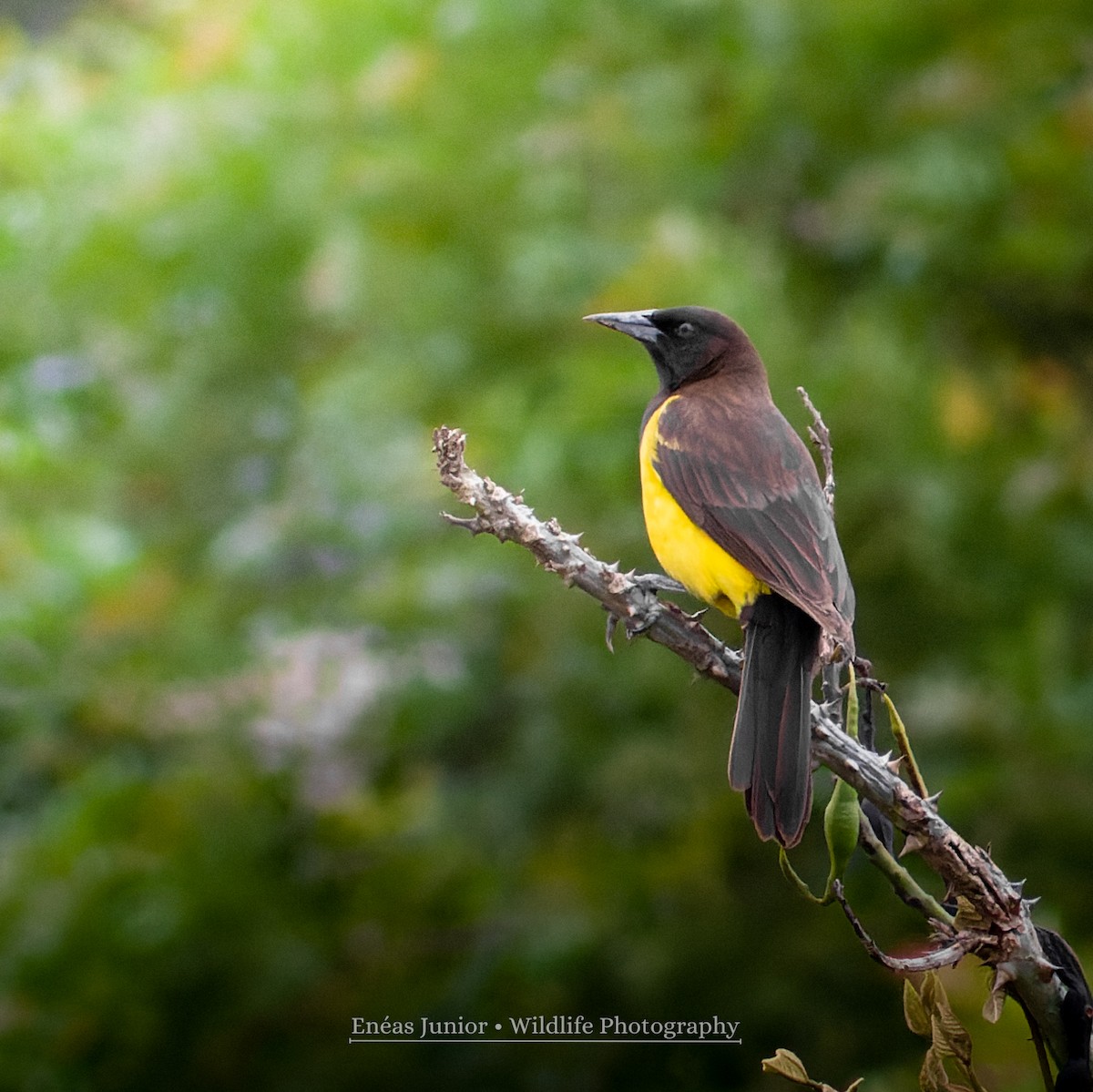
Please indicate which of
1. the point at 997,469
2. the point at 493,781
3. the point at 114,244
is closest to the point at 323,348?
the point at 114,244

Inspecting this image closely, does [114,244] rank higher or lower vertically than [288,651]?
higher

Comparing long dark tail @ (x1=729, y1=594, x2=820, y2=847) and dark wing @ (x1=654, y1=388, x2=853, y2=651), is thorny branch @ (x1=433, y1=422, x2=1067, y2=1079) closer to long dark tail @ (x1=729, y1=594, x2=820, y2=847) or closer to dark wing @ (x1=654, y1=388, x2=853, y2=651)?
long dark tail @ (x1=729, y1=594, x2=820, y2=847)

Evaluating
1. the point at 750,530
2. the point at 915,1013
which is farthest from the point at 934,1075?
the point at 750,530

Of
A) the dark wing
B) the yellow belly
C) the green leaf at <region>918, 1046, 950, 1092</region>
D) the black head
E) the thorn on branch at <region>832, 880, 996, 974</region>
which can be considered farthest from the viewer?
the black head

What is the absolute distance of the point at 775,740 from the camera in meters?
1.50

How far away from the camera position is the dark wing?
1827 mm

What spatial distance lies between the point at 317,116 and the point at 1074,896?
3481mm

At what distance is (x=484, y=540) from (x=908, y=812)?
2885 mm

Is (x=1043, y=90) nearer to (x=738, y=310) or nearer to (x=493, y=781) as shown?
(x=738, y=310)

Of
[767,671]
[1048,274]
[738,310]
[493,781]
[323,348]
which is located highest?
[323,348]

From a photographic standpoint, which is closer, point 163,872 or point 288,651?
point 163,872

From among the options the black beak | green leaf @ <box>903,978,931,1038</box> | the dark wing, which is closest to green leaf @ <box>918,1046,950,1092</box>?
green leaf @ <box>903,978,931,1038</box>

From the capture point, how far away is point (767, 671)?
173 cm

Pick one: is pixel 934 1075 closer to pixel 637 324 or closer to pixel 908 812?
pixel 908 812
